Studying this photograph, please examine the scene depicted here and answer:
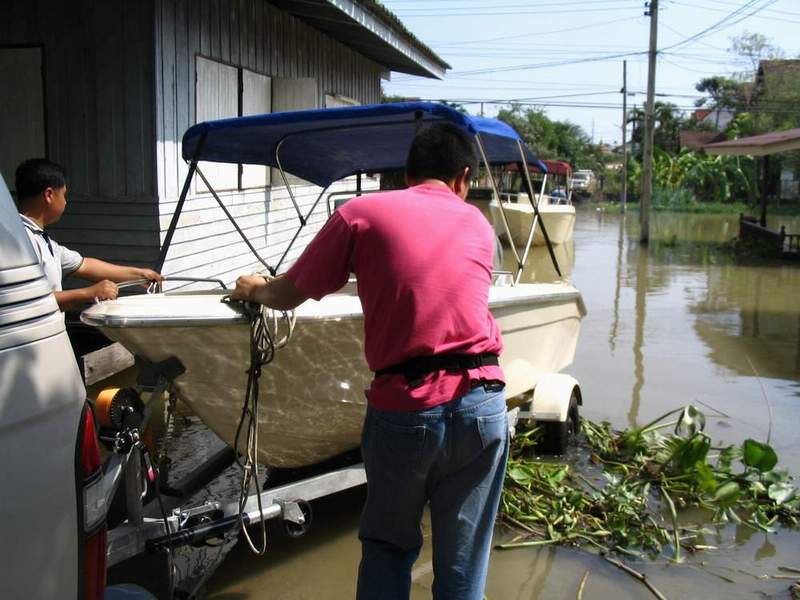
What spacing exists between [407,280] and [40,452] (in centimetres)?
121

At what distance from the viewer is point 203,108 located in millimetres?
8617

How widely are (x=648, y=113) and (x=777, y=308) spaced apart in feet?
41.9

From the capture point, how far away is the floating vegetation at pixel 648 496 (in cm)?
477

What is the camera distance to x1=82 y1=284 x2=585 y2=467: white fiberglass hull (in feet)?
12.2

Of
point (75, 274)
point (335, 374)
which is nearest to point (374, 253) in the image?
point (335, 374)

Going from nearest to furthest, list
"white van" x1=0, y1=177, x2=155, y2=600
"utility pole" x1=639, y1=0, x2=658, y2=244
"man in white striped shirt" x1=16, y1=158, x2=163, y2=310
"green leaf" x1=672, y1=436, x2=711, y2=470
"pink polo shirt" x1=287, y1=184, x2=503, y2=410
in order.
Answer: "white van" x1=0, y1=177, x2=155, y2=600 → "pink polo shirt" x1=287, y1=184, x2=503, y2=410 → "man in white striped shirt" x1=16, y1=158, x2=163, y2=310 → "green leaf" x1=672, y1=436, x2=711, y2=470 → "utility pole" x1=639, y1=0, x2=658, y2=244

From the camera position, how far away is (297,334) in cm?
400

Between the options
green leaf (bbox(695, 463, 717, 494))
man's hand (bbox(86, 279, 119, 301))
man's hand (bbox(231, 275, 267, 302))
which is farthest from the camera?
green leaf (bbox(695, 463, 717, 494))

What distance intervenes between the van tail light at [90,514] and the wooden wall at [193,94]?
5730mm

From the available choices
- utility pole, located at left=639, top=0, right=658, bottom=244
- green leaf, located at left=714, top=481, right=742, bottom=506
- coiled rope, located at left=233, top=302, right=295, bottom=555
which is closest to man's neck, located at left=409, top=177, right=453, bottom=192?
coiled rope, located at left=233, top=302, right=295, bottom=555

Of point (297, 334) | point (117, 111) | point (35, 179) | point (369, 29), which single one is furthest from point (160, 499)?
point (369, 29)

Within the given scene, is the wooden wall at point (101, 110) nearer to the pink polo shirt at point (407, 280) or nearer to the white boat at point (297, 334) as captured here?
the white boat at point (297, 334)

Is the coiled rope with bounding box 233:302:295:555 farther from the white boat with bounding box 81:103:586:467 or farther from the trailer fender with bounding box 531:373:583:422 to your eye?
the trailer fender with bounding box 531:373:583:422

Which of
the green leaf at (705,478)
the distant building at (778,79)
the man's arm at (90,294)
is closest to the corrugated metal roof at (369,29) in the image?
the man's arm at (90,294)
